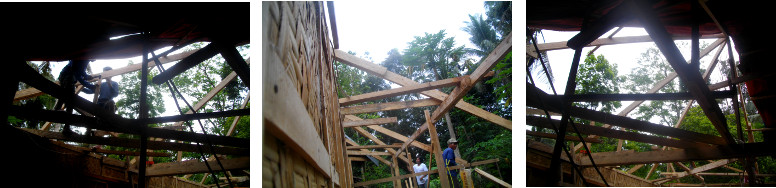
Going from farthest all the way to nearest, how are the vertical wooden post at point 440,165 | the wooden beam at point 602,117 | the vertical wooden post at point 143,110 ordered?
the vertical wooden post at point 440,165
the vertical wooden post at point 143,110
the wooden beam at point 602,117

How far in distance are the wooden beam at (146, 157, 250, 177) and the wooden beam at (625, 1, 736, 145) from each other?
3.90m

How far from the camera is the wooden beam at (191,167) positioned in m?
4.01

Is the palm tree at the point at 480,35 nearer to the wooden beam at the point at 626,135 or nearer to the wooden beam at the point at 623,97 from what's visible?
the wooden beam at the point at 626,135

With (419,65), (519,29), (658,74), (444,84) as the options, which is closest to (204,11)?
(519,29)

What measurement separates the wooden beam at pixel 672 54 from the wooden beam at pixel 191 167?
390cm

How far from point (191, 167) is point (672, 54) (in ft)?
15.7

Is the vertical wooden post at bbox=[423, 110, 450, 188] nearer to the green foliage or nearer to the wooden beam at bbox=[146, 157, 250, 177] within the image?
the wooden beam at bbox=[146, 157, 250, 177]

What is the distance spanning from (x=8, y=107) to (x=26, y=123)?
1288 cm

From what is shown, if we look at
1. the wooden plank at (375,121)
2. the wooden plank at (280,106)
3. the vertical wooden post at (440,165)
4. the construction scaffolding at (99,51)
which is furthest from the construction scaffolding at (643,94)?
the wooden plank at (375,121)

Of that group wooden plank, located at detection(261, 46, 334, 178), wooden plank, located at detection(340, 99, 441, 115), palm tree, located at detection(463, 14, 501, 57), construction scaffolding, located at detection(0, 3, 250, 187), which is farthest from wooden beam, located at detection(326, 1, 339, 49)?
palm tree, located at detection(463, 14, 501, 57)

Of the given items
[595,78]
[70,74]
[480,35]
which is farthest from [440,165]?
[480,35]

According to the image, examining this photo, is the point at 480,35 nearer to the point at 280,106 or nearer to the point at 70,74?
the point at 70,74

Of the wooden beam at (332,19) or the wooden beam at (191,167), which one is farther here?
the wooden beam at (191,167)

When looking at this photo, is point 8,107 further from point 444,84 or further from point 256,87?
point 444,84
